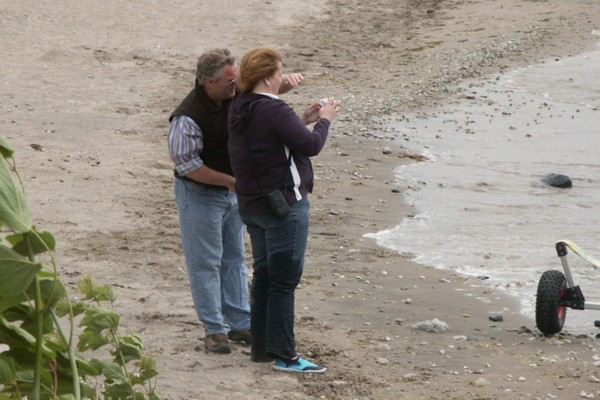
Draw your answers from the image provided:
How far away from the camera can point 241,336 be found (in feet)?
22.5

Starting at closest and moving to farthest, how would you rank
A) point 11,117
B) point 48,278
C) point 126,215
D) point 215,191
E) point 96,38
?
point 48,278 < point 215,191 < point 126,215 < point 11,117 < point 96,38

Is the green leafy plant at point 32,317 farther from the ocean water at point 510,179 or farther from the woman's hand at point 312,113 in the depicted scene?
the ocean water at point 510,179

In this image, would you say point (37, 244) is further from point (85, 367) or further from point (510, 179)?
point (510, 179)

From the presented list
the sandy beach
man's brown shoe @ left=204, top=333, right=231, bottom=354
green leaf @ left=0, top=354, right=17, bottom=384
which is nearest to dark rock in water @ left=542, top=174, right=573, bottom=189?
the sandy beach

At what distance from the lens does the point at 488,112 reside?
1720cm

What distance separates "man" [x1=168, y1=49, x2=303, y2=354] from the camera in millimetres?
6164

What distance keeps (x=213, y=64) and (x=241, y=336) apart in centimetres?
162

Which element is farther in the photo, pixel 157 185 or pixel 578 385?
pixel 157 185

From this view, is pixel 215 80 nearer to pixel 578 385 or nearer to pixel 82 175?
pixel 578 385

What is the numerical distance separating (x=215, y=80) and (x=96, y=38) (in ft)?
43.7

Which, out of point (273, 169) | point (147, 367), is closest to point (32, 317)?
point (147, 367)

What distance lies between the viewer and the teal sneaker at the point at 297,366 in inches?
249

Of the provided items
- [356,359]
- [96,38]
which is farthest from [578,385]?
[96,38]

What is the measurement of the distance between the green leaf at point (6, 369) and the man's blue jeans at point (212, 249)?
188 inches
